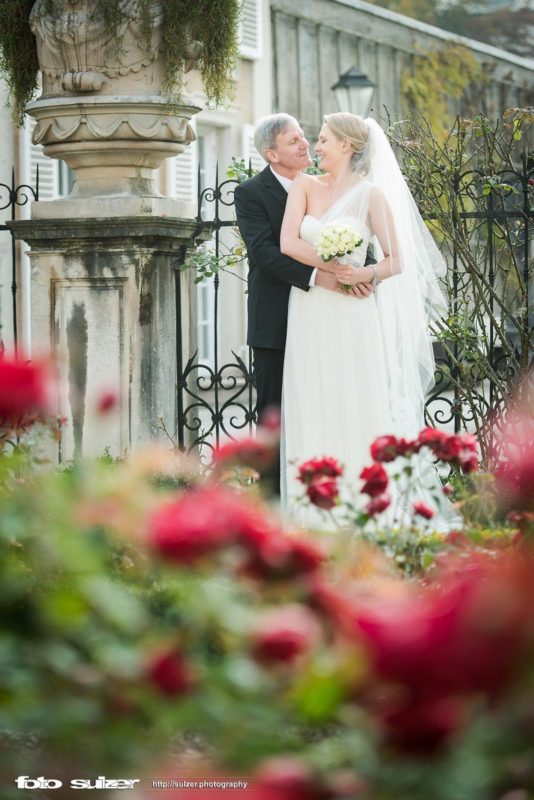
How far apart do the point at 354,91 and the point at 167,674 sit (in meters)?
12.3

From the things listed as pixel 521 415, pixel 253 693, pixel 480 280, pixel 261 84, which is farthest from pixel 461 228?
pixel 261 84

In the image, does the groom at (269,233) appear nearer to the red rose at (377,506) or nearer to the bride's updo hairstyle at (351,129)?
the bride's updo hairstyle at (351,129)

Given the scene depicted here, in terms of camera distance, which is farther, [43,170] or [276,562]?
[43,170]

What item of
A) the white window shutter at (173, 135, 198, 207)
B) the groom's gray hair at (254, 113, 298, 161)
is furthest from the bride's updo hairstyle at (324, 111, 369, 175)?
the white window shutter at (173, 135, 198, 207)

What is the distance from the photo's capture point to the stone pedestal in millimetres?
6648

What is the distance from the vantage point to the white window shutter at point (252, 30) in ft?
49.8

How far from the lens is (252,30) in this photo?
15.4 meters

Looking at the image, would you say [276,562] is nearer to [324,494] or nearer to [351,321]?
[324,494]

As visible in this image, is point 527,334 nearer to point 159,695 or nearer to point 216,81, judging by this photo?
point 216,81

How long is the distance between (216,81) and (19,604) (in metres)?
4.65

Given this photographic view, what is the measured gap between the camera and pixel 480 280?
7.61 m

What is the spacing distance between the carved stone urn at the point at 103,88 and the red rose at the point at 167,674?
4980 mm

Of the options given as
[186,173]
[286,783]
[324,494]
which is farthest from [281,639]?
[186,173]

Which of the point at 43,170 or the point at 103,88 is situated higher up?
the point at 43,170
